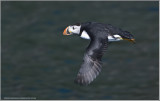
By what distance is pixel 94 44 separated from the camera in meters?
8.30

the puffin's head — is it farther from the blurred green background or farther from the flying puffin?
the blurred green background

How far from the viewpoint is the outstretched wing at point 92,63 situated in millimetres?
7832

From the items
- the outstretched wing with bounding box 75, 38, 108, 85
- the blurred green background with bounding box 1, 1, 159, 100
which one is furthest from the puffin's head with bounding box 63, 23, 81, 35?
the blurred green background with bounding box 1, 1, 159, 100

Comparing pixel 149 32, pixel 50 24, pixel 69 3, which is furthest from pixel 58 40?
pixel 149 32

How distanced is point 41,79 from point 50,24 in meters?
2.67

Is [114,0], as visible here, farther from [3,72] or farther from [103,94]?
[3,72]

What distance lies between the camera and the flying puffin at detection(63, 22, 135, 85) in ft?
25.9

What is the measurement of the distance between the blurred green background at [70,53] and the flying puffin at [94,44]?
8360 millimetres

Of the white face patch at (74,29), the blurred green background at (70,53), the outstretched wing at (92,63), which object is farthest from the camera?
the blurred green background at (70,53)

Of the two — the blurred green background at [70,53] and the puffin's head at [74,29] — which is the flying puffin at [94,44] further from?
the blurred green background at [70,53]

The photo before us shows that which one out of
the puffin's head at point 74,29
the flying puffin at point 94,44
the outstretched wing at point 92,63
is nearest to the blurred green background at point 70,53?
the puffin's head at point 74,29

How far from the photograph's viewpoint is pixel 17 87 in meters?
17.5

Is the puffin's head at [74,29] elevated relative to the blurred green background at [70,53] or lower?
elevated

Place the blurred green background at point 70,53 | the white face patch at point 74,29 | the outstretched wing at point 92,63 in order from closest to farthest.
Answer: the outstretched wing at point 92,63 → the white face patch at point 74,29 → the blurred green background at point 70,53
